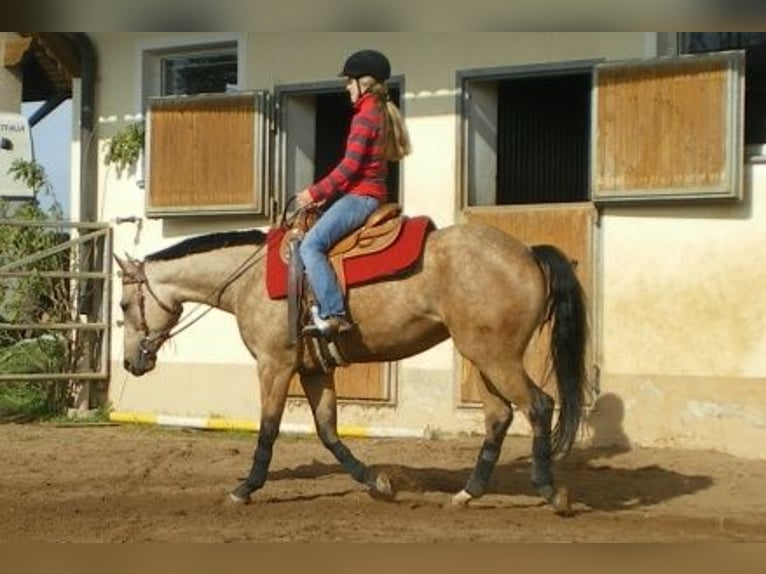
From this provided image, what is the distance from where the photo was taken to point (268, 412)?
6.69m

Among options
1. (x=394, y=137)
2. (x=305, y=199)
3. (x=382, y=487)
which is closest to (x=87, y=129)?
(x=305, y=199)

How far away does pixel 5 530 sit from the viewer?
19.1 feet

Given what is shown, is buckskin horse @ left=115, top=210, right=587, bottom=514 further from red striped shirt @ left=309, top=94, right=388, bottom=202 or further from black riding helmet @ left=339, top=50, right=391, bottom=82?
black riding helmet @ left=339, top=50, right=391, bottom=82

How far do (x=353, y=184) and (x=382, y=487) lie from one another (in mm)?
1838

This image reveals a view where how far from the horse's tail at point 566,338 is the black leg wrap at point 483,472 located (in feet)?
1.20

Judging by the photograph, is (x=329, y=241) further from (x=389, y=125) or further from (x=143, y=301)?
(x=143, y=301)

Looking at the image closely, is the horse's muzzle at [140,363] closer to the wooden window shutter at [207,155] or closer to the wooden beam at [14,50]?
the wooden window shutter at [207,155]

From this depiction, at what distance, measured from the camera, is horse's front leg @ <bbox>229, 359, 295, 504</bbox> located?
666cm

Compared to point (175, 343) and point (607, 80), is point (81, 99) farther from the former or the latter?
→ point (607, 80)

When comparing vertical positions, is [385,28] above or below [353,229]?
above

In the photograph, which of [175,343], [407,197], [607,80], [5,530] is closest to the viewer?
[5,530]

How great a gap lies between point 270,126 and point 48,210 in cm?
316

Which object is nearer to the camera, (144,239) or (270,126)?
(270,126)

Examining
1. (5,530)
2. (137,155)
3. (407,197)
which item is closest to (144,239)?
(137,155)
